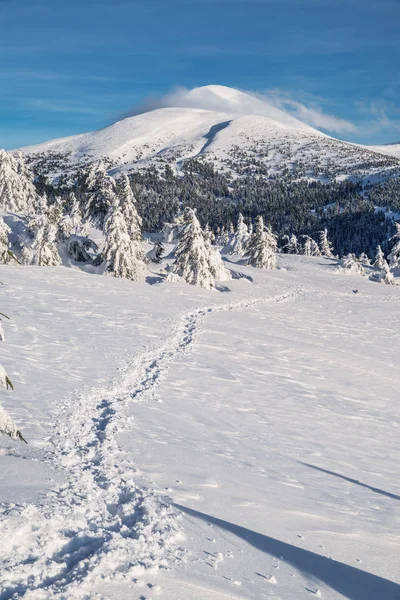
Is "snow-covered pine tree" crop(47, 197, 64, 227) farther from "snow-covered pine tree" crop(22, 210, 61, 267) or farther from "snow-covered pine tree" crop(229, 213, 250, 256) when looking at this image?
"snow-covered pine tree" crop(229, 213, 250, 256)

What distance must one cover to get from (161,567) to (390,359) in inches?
718

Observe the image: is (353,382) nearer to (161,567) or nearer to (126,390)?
(126,390)

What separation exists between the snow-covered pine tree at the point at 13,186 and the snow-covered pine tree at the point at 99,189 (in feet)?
60.6

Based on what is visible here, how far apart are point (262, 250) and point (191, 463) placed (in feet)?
158

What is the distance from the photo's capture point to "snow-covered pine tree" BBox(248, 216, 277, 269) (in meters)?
54.6

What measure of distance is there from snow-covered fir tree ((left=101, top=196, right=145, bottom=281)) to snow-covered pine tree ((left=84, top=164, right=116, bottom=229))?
183 inches

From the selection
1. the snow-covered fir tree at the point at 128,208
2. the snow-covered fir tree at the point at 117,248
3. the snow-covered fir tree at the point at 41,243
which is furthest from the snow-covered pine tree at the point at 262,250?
the snow-covered fir tree at the point at 41,243

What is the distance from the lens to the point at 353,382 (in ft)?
52.9

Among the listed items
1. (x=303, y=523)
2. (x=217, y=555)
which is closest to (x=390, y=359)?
(x=303, y=523)

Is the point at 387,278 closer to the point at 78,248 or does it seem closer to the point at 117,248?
the point at 117,248

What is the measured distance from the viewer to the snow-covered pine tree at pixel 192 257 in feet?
122

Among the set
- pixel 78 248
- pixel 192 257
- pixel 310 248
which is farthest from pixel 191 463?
pixel 310 248

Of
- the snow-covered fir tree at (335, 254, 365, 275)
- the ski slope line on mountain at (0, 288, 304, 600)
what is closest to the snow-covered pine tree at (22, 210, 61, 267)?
the ski slope line on mountain at (0, 288, 304, 600)

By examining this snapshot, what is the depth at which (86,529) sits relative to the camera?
207 inches
